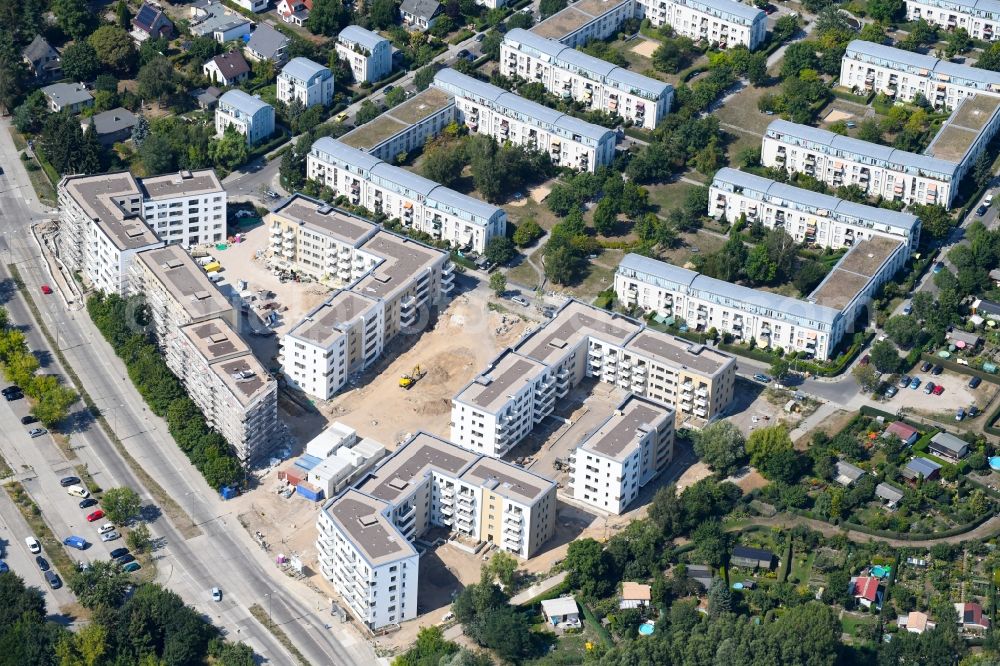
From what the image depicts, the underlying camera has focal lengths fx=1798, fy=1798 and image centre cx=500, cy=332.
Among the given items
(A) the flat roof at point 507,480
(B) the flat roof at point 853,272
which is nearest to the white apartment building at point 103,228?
(A) the flat roof at point 507,480

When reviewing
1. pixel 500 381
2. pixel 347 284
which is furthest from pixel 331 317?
pixel 500 381

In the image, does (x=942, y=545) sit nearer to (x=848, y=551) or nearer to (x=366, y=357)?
(x=848, y=551)

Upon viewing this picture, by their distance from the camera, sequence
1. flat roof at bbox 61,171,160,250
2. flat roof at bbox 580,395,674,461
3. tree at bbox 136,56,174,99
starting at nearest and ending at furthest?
flat roof at bbox 580,395,674,461
flat roof at bbox 61,171,160,250
tree at bbox 136,56,174,99

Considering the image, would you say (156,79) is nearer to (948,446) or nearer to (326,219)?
(326,219)

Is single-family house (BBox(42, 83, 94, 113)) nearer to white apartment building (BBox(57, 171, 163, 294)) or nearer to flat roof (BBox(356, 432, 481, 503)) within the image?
white apartment building (BBox(57, 171, 163, 294))

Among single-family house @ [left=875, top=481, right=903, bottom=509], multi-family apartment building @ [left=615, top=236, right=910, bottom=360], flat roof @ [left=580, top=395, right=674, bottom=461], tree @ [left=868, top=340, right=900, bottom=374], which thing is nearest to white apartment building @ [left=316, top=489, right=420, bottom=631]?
flat roof @ [left=580, top=395, right=674, bottom=461]

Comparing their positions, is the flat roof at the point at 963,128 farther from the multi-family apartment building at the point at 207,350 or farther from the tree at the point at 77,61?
the tree at the point at 77,61
